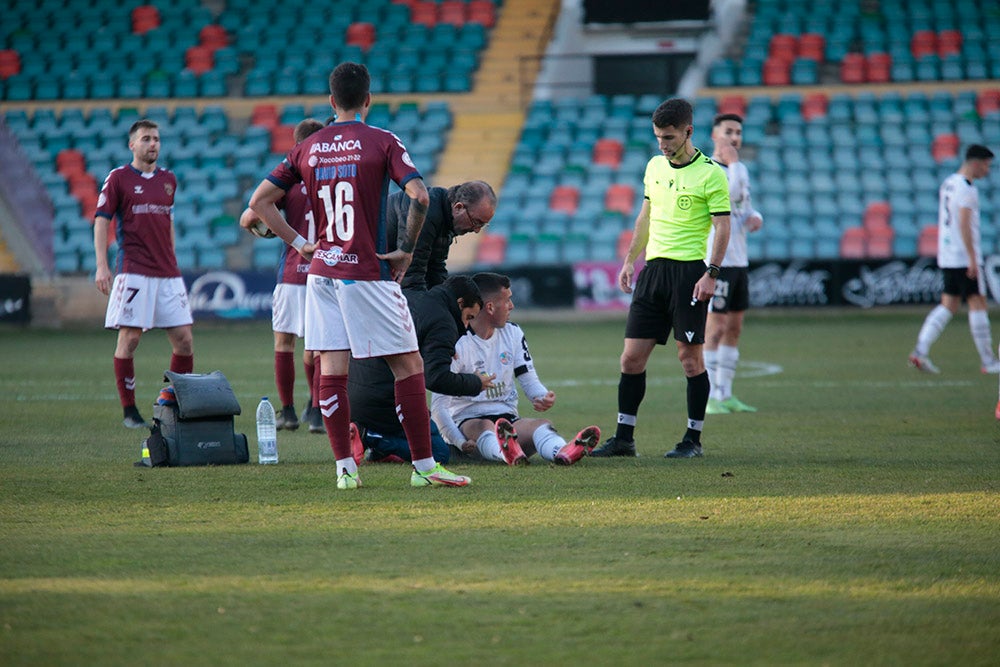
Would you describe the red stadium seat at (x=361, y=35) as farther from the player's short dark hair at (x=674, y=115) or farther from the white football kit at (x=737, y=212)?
the player's short dark hair at (x=674, y=115)

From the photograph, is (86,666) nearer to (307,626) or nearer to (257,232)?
(307,626)

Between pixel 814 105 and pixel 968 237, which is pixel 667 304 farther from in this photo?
pixel 814 105

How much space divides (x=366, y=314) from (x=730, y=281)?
4.71 metres

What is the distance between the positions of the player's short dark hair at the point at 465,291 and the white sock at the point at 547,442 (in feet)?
2.74

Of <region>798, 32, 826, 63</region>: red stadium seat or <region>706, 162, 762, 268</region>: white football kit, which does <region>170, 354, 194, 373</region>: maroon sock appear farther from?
<region>798, 32, 826, 63</region>: red stadium seat

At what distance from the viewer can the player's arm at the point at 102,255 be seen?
912 cm

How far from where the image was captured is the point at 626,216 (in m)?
24.1

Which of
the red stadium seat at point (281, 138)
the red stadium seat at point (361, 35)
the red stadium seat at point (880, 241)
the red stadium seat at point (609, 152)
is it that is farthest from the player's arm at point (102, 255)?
the red stadium seat at point (361, 35)

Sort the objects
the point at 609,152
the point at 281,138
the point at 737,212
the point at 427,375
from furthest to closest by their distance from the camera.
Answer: the point at 281,138
the point at 609,152
the point at 737,212
the point at 427,375

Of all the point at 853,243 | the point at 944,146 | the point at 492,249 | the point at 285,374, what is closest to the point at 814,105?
Result: the point at 944,146

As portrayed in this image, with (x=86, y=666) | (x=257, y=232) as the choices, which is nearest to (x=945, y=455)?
(x=257, y=232)

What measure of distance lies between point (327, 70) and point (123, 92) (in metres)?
4.47

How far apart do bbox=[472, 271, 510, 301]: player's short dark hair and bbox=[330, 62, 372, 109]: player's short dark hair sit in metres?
1.53

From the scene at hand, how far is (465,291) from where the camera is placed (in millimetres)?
7184
